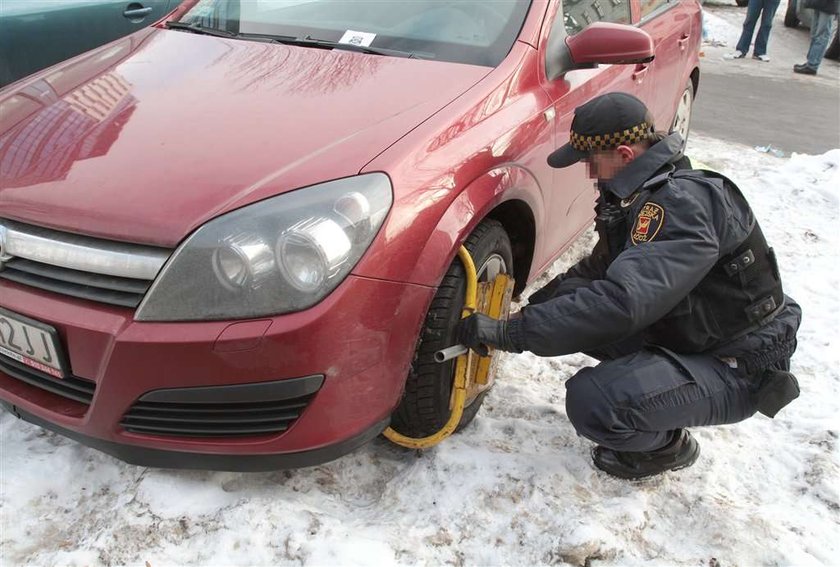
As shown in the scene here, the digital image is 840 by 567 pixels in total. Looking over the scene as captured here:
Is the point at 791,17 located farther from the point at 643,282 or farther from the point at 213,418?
the point at 213,418

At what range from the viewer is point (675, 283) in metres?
1.89

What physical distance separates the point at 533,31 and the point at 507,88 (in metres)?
0.33

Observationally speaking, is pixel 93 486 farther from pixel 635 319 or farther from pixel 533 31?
pixel 533 31

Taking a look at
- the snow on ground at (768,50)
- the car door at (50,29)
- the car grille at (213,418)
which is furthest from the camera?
the snow on ground at (768,50)

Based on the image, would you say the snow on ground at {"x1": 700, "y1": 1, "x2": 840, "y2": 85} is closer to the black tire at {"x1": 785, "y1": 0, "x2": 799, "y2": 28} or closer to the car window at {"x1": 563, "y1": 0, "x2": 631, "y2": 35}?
the black tire at {"x1": 785, "y1": 0, "x2": 799, "y2": 28}

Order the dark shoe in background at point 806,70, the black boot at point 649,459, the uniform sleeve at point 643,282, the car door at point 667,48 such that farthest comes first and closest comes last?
the dark shoe in background at point 806,70
the car door at point 667,48
the black boot at point 649,459
the uniform sleeve at point 643,282

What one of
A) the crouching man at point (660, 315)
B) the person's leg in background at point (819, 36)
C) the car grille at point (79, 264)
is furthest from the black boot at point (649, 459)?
the person's leg in background at point (819, 36)

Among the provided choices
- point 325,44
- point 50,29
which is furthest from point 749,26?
point 325,44

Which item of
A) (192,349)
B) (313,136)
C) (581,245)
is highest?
(313,136)

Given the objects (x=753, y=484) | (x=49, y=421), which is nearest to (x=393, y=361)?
(x=49, y=421)

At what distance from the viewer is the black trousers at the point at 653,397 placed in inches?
81.4

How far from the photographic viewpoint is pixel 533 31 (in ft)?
8.09

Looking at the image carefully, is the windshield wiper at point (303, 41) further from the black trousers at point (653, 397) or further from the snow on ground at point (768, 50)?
the snow on ground at point (768, 50)

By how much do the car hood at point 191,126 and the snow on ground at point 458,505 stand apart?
0.78 meters
